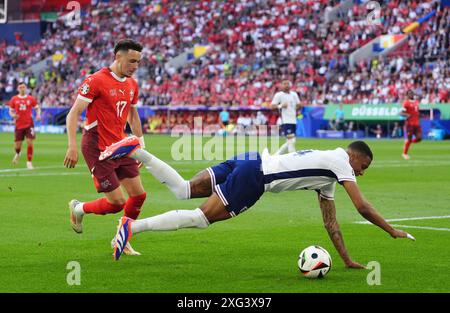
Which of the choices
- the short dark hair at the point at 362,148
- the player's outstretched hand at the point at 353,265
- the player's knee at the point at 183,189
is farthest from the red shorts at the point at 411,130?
the player's knee at the point at 183,189

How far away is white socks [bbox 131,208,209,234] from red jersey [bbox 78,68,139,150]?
1.60 metres

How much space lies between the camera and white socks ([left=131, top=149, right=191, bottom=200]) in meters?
9.13

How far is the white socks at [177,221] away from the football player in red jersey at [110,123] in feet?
4.23

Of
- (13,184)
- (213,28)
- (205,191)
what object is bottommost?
(13,184)

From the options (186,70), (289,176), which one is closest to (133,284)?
(289,176)

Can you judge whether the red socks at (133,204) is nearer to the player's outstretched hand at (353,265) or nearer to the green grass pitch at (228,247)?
the green grass pitch at (228,247)

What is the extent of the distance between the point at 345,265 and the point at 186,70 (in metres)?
51.0

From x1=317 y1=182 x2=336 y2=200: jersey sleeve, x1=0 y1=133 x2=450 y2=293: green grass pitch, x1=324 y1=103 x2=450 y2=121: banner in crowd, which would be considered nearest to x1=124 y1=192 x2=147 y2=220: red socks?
x1=0 y1=133 x2=450 y2=293: green grass pitch

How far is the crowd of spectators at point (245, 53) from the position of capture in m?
47.3

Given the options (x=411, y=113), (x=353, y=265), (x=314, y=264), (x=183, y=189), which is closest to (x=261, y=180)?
(x=183, y=189)

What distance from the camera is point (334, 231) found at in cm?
916

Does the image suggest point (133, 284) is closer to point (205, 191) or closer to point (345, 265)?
point (205, 191)

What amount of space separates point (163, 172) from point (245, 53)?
159 feet

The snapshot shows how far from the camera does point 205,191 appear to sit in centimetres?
925
